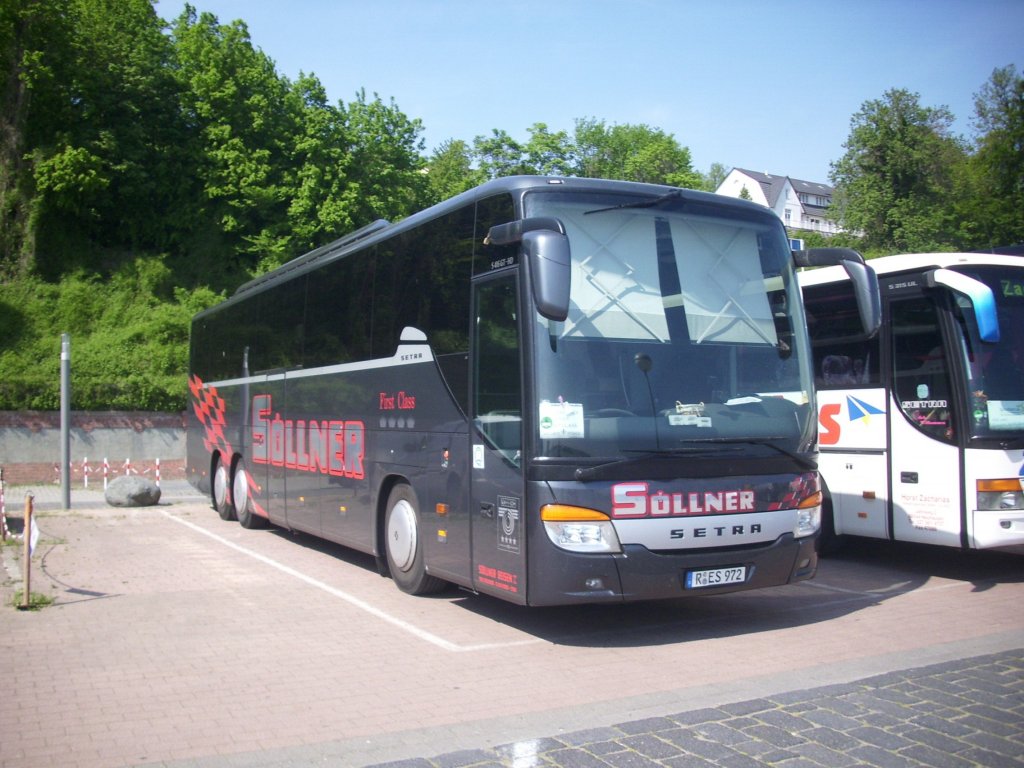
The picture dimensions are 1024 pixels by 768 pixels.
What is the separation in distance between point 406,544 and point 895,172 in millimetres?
38169

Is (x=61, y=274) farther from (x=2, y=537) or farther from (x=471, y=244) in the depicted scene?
(x=471, y=244)

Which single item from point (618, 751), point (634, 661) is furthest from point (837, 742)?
point (634, 661)

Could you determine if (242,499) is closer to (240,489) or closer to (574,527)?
(240,489)

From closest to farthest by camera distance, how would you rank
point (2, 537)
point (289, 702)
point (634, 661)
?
point (289, 702)
point (634, 661)
point (2, 537)

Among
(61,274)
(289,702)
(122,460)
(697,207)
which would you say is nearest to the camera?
(289,702)

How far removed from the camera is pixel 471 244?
8.53 m

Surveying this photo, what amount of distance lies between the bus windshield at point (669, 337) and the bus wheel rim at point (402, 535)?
2.80 meters

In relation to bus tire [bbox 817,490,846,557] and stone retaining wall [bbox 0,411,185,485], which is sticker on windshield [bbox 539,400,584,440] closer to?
bus tire [bbox 817,490,846,557]

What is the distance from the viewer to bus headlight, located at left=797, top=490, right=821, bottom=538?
326 inches

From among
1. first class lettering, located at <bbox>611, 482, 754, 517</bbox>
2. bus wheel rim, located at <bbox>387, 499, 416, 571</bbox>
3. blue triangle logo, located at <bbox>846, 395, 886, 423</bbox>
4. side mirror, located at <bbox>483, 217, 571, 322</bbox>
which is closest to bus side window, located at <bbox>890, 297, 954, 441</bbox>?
blue triangle logo, located at <bbox>846, 395, 886, 423</bbox>

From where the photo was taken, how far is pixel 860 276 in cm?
Answer: 845

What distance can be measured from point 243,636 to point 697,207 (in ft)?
17.3

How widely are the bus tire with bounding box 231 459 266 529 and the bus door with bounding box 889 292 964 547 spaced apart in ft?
31.9

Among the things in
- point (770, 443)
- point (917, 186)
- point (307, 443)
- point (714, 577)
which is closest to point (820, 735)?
point (714, 577)
